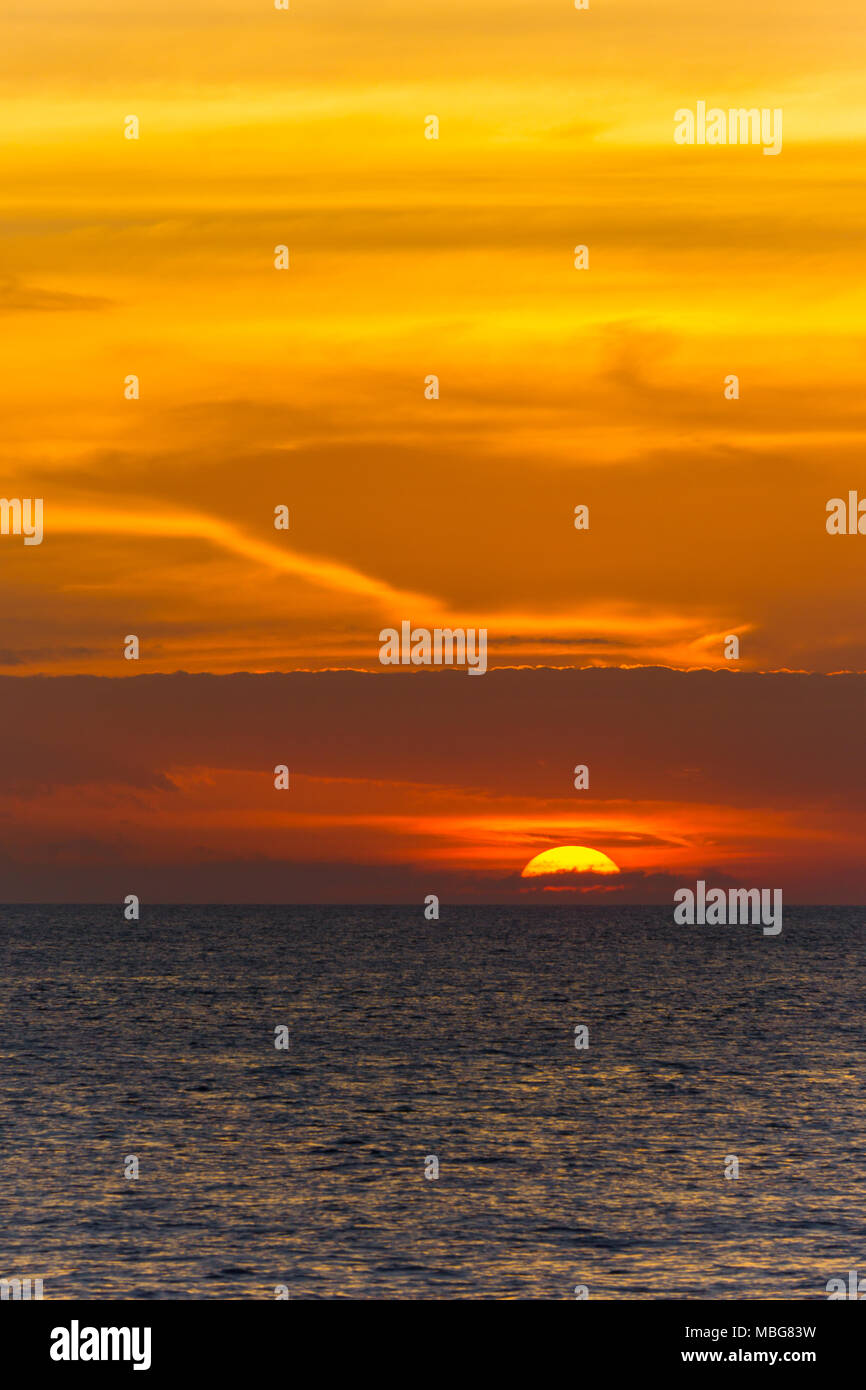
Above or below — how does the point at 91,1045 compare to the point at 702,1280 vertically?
above

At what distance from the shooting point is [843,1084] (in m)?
89.0

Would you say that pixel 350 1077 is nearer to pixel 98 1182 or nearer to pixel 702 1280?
pixel 98 1182

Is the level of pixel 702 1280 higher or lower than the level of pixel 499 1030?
lower

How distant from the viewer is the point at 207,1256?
47656 mm

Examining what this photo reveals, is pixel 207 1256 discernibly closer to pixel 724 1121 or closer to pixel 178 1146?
pixel 178 1146

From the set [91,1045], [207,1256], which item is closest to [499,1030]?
[91,1045]
